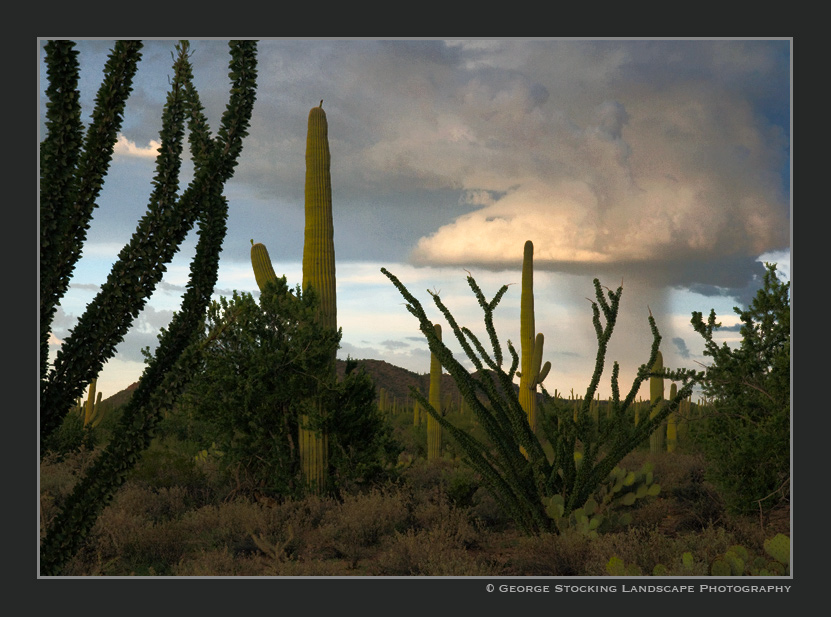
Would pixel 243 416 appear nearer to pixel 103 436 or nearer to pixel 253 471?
pixel 253 471

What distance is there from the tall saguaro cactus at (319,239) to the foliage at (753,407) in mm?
5497

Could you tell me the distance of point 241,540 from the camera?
326 inches

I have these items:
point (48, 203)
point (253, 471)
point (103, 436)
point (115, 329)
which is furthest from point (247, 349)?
point (103, 436)

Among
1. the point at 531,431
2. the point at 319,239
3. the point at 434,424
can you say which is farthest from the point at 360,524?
the point at 434,424

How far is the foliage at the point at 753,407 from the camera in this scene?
7.99m

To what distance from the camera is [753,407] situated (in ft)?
28.9

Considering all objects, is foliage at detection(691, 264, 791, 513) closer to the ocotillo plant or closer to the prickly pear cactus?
the prickly pear cactus

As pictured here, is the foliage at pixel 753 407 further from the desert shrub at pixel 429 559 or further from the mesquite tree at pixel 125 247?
the mesquite tree at pixel 125 247

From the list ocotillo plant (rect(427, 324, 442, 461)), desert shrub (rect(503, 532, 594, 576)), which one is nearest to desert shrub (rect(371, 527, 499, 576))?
desert shrub (rect(503, 532, 594, 576))

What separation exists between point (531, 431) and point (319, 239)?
4822 millimetres

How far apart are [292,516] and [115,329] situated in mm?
4052

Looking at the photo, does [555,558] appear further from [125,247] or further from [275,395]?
[125,247]

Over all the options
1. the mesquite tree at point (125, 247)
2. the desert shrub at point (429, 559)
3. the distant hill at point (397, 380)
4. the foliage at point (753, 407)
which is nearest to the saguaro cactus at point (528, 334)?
the foliage at point (753, 407)

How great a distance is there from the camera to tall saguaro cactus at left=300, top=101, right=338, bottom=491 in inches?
412
